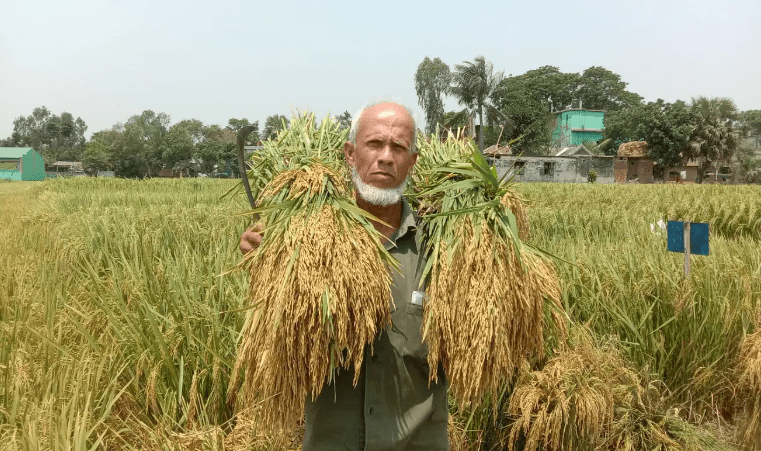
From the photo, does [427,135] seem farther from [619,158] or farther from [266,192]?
[619,158]

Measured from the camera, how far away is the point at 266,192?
1.68 m

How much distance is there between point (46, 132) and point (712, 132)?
135 meters

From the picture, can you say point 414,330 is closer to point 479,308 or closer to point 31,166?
point 479,308

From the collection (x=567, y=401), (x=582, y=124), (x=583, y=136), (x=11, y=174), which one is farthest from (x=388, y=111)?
(x=11, y=174)

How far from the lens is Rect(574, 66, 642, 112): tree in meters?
89.8

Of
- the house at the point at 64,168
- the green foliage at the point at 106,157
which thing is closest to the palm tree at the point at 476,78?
the green foliage at the point at 106,157

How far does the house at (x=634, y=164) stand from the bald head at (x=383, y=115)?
52.0 meters

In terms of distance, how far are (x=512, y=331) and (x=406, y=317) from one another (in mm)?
330

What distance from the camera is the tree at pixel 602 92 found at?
89.8 m

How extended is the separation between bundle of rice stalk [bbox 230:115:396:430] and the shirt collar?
0.23 m

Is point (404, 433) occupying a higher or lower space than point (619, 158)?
lower

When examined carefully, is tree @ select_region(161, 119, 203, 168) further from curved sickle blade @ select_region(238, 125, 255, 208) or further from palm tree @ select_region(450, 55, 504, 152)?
curved sickle blade @ select_region(238, 125, 255, 208)

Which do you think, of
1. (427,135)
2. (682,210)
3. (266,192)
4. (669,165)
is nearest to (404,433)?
(266,192)

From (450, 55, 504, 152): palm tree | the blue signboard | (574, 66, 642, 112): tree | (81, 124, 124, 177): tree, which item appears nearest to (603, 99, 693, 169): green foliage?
(450, 55, 504, 152): palm tree
